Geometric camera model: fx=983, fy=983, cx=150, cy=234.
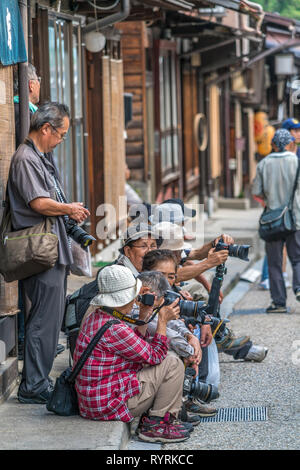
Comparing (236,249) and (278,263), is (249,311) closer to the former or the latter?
(278,263)

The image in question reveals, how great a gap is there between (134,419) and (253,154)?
25559 millimetres

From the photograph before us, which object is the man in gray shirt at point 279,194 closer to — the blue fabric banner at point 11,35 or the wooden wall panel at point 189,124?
the blue fabric banner at point 11,35

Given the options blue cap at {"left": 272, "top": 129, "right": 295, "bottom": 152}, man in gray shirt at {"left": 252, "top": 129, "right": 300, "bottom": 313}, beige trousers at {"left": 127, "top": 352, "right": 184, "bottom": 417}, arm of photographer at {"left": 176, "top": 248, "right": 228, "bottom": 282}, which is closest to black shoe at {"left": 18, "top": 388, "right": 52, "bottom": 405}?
beige trousers at {"left": 127, "top": 352, "right": 184, "bottom": 417}

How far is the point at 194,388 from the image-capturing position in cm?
651

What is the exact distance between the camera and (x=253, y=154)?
31.2 metres

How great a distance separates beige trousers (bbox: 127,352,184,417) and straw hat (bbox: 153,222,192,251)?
1.64 m

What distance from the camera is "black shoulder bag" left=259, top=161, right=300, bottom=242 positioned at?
10.3m

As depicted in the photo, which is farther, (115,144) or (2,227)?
(115,144)

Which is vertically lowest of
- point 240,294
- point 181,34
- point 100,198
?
point 240,294

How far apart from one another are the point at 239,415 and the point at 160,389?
98cm

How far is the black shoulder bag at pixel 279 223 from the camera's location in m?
10.3
